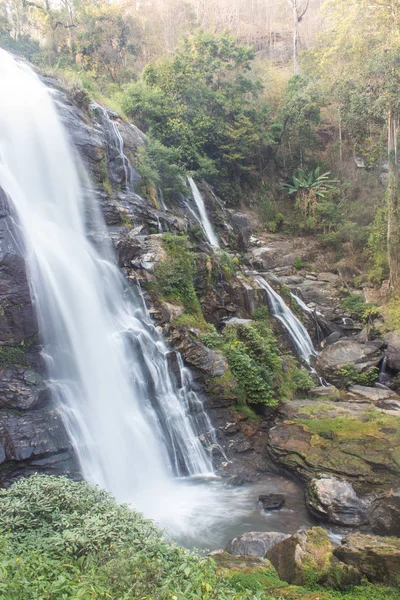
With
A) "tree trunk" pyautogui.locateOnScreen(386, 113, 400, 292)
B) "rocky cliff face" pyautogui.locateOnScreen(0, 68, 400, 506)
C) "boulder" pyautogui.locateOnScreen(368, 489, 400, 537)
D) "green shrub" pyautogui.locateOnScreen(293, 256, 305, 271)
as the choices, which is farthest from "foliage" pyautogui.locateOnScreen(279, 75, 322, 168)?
"boulder" pyautogui.locateOnScreen(368, 489, 400, 537)

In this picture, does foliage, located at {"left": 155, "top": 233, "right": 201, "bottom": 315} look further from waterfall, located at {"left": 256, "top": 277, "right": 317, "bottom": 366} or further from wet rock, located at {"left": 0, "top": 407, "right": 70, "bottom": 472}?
wet rock, located at {"left": 0, "top": 407, "right": 70, "bottom": 472}

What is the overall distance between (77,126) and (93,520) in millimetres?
15293

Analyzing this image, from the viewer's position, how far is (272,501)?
856 centimetres

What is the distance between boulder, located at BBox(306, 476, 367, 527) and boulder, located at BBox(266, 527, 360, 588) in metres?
2.07

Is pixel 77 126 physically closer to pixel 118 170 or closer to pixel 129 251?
pixel 118 170

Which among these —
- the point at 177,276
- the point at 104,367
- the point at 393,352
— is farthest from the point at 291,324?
the point at 104,367

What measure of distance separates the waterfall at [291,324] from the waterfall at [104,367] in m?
6.52

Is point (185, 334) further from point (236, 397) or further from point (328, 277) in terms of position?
point (328, 277)

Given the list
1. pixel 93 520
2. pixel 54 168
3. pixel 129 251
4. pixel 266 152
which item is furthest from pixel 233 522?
pixel 266 152

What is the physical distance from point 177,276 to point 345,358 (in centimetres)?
743

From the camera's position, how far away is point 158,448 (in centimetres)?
999

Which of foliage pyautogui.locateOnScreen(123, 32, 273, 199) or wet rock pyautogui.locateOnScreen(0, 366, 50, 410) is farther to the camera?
foliage pyautogui.locateOnScreen(123, 32, 273, 199)

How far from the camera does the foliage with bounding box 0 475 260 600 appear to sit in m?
3.44

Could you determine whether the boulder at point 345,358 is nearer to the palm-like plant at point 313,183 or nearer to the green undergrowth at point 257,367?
the green undergrowth at point 257,367
